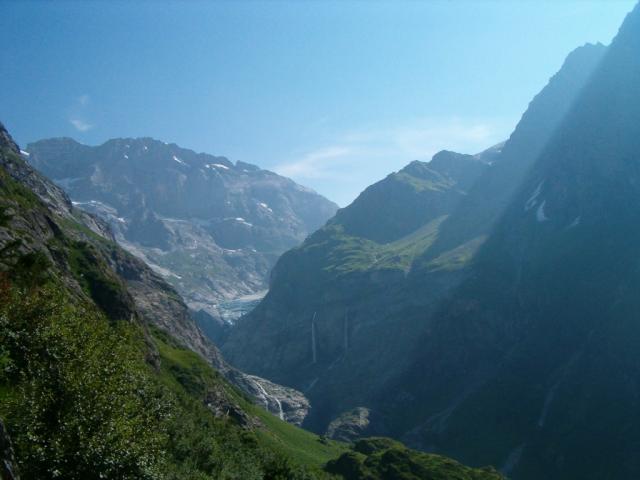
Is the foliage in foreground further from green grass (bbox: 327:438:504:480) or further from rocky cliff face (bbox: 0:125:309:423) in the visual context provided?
green grass (bbox: 327:438:504:480)

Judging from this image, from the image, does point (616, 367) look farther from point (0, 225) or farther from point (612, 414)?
point (0, 225)

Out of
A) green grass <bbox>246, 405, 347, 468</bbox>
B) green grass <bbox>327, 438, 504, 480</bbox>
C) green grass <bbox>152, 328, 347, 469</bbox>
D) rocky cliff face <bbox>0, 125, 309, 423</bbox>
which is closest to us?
rocky cliff face <bbox>0, 125, 309, 423</bbox>

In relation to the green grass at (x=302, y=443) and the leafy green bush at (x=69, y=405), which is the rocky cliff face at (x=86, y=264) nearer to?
the leafy green bush at (x=69, y=405)

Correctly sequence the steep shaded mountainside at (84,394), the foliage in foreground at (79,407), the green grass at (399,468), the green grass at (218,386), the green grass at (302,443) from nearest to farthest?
1. the foliage in foreground at (79,407)
2. the steep shaded mountainside at (84,394)
3. the green grass at (218,386)
4. the green grass at (399,468)
5. the green grass at (302,443)

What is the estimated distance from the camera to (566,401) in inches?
7224

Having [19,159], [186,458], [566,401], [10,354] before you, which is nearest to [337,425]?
[566,401]

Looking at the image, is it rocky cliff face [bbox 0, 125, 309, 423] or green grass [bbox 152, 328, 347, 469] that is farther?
green grass [bbox 152, 328, 347, 469]

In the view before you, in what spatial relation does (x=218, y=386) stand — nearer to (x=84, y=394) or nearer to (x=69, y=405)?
(x=84, y=394)

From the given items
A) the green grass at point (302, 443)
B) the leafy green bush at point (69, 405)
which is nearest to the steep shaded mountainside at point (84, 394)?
the leafy green bush at point (69, 405)

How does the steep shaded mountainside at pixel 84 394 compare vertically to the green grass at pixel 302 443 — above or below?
above

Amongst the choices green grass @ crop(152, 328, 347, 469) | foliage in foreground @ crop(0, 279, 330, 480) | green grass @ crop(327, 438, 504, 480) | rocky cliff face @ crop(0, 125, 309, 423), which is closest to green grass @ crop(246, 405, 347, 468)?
green grass @ crop(152, 328, 347, 469)

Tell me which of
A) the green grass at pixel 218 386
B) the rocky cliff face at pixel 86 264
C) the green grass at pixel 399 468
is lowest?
the green grass at pixel 399 468

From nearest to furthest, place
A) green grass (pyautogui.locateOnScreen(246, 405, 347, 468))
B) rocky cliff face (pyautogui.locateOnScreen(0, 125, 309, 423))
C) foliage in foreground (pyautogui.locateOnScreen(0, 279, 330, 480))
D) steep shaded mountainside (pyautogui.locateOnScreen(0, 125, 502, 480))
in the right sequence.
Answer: foliage in foreground (pyautogui.locateOnScreen(0, 279, 330, 480)) < steep shaded mountainside (pyautogui.locateOnScreen(0, 125, 502, 480)) < rocky cliff face (pyautogui.locateOnScreen(0, 125, 309, 423)) < green grass (pyautogui.locateOnScreen(246, 405, 347, 468))

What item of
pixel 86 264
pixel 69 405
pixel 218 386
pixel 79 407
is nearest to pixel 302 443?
pixel 218 386
